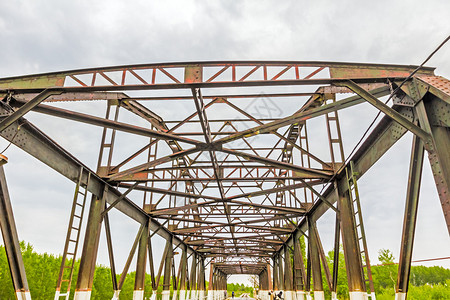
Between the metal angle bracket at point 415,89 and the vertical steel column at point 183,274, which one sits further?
the vertical steel column at point 183,274

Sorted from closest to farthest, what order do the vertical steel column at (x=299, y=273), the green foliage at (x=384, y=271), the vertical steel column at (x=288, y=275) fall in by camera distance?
the vertical steel column at (x=299, y=273)
the vertical steel column at (x=288, y=275)
the green foliage at (x=384, y=271)

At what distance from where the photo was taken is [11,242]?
30.3 ft

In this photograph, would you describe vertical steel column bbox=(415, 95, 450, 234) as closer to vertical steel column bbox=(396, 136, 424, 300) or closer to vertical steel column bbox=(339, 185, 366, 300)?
vertical steel column bbox=(396, 136, 424, 300)

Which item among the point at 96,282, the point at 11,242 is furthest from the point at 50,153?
the point at 96,282

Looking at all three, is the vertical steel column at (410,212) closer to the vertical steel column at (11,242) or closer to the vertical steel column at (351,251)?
the vertical steel column at (351,251)

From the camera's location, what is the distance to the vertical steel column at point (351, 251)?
11445 millimetres

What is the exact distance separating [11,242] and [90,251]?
4.01 meters

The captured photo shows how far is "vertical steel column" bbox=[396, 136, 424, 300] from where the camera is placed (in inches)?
300

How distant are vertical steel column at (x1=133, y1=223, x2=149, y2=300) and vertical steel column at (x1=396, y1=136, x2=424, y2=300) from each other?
46.0ft

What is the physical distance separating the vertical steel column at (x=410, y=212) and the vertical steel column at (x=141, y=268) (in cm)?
1401

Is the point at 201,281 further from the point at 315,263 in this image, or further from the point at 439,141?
the point at 439,141

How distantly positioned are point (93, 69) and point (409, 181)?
28.4 ft

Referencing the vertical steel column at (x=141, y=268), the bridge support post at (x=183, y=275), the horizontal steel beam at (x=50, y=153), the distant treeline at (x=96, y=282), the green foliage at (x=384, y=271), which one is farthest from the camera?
the green foliage at (x=384, y=271)

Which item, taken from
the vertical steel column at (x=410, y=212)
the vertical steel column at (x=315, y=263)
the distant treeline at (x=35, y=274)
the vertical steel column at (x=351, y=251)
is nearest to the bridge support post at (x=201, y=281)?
the distant treeline at (x=35, y=274)
